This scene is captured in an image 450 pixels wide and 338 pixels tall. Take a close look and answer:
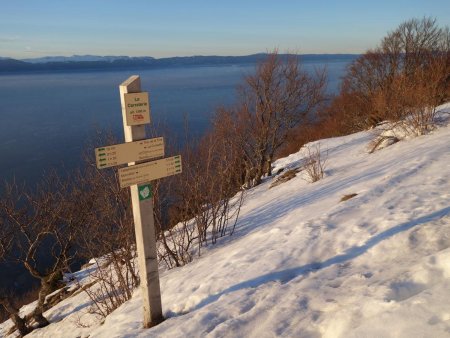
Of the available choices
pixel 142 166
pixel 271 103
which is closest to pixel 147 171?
pixel 142 166

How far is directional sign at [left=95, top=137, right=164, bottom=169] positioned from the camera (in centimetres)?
380

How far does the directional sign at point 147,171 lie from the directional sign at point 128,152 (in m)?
0.08

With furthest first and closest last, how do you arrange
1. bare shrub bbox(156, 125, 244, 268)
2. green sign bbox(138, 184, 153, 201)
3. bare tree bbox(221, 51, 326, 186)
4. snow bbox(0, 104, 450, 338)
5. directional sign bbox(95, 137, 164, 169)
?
bare tree bbox(221, 51, 326, 186), bare shrub bbox(156, 125, 244, 268), green sign bbox(138, 184, 153, 201), directional sign bbox(95, 137, 164, 169), snow bbox(0, 104, 450, 338)

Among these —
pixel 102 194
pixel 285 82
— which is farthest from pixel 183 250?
pixel 285 82

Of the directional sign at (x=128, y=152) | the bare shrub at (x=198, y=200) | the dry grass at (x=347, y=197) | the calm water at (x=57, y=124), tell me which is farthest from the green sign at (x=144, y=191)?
the calm water at (x=57, y=124)

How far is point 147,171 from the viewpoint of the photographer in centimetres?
412

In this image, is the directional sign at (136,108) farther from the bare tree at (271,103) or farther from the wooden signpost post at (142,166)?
the bare tree at (271,103)

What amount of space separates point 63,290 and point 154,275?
25.2 ft

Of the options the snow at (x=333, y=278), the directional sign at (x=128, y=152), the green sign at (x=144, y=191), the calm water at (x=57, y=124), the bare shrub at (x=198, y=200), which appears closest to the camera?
the snow at (x=333, y=278)

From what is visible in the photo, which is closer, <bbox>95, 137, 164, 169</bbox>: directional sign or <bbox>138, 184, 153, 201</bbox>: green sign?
<bbox>95, 137, 164, 169</bbox>: directional sign

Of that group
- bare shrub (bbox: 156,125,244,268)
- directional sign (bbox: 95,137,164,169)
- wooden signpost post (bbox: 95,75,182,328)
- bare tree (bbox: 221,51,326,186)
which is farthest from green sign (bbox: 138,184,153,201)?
bare tree (bbox: 221,51,326,186)

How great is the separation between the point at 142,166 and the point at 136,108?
1.90 ft

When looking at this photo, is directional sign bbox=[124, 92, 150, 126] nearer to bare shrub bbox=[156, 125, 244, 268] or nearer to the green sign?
the green sign

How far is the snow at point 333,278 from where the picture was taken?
335 centimetres
